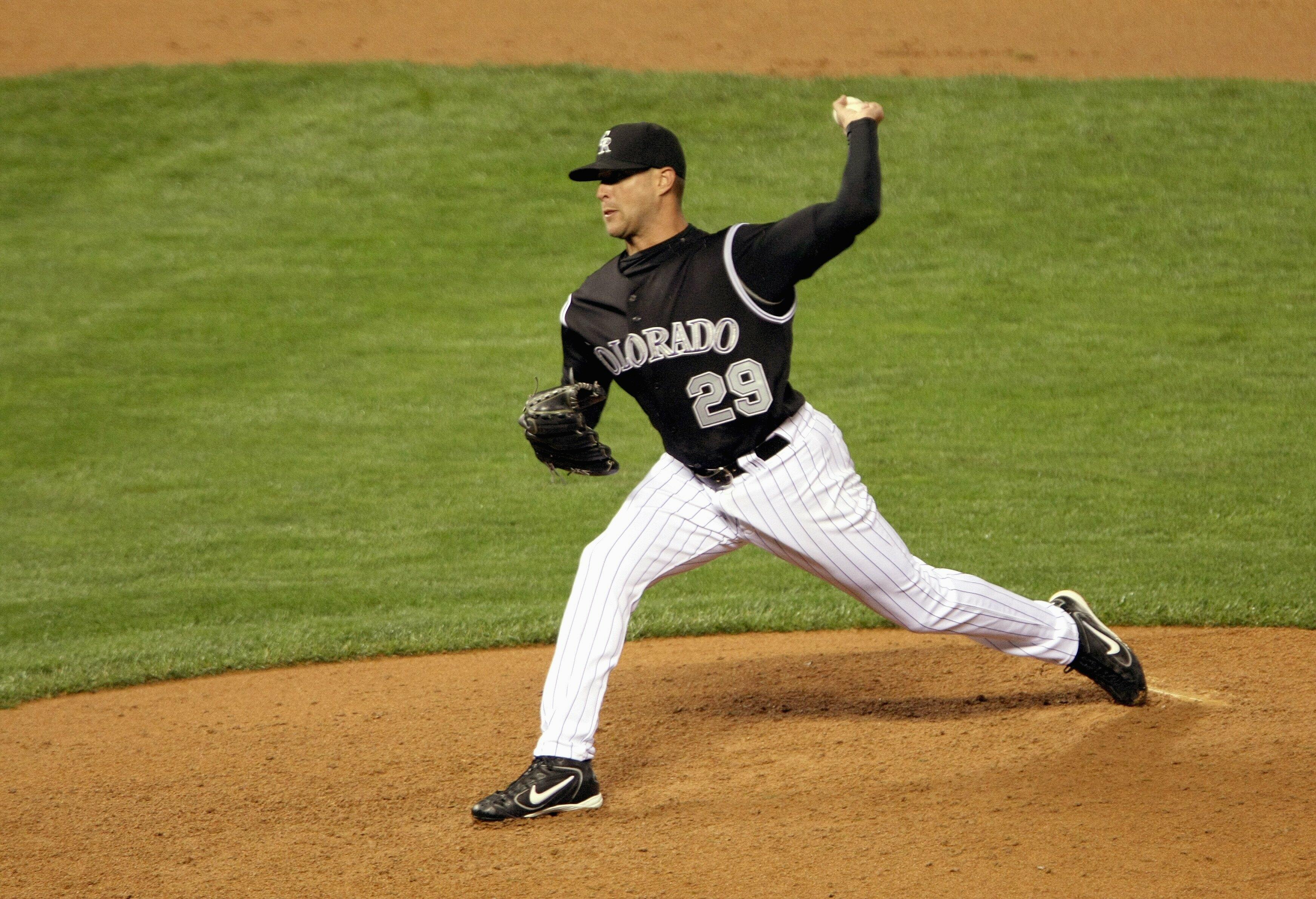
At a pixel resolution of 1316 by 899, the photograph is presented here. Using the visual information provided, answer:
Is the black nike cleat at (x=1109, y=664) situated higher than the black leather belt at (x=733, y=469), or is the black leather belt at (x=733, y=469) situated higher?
the black leather belt at (x=733, y=469)

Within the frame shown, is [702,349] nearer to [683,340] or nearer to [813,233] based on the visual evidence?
[683,340]

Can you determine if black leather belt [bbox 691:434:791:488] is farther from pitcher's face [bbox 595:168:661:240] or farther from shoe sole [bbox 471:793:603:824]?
shoe sole [bbox 471:793:603:824]

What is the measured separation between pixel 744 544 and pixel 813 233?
863 mm

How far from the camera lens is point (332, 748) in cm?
404

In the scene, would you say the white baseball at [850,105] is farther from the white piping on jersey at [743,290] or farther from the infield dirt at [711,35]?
the infield dirt at [711,35]

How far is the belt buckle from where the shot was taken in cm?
352

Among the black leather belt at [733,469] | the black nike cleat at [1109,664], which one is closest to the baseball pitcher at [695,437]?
the black leather belt at [733,469]

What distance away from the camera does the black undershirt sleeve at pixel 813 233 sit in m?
3.21

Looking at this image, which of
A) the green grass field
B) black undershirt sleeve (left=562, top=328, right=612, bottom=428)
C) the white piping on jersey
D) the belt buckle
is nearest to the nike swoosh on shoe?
the belt buckle

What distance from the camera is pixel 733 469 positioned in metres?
3.53

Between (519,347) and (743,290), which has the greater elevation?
(743,290)

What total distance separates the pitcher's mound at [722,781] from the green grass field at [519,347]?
646mm

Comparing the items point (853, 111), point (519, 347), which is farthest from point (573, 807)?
point (519, 347)

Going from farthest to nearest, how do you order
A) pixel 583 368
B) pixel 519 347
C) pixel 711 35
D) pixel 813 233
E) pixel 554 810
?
pixel 711 35 → pixel 519 347 → pixel 583 368 → pixel 554 810 → pixel 813 233
